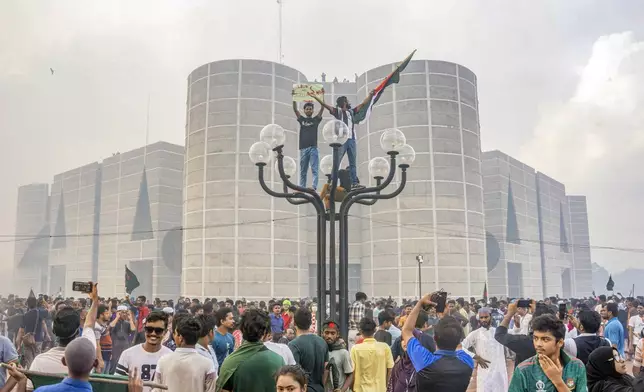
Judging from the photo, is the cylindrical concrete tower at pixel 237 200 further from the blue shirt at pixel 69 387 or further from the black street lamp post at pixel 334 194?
the blue shirt at pixel 69 387

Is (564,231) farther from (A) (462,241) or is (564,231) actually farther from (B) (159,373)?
(B) (159,373)

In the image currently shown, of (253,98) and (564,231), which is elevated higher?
(253,98)

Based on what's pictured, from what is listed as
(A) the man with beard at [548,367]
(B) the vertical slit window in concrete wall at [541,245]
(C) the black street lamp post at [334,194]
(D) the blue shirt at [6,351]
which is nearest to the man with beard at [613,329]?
(C) the black street lamp post at [334,194]

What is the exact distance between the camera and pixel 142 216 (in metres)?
50.5

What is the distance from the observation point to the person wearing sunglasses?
4.45 m

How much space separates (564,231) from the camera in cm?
6831

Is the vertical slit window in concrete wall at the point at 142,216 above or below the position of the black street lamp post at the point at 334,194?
above

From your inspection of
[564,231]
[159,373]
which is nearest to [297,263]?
[159,373]

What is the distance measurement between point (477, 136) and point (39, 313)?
34687mm

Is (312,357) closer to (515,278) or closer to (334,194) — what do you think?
(334,194)

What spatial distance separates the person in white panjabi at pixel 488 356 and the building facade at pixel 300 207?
31.3 m

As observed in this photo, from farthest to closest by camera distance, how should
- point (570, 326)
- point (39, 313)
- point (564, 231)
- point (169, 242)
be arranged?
1. point (564, 231)
2. point (169, 242)
3. point (39, 313)
4. point (570, 326)

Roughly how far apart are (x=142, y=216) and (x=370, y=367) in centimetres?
4739

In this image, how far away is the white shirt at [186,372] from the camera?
13.7 feet
